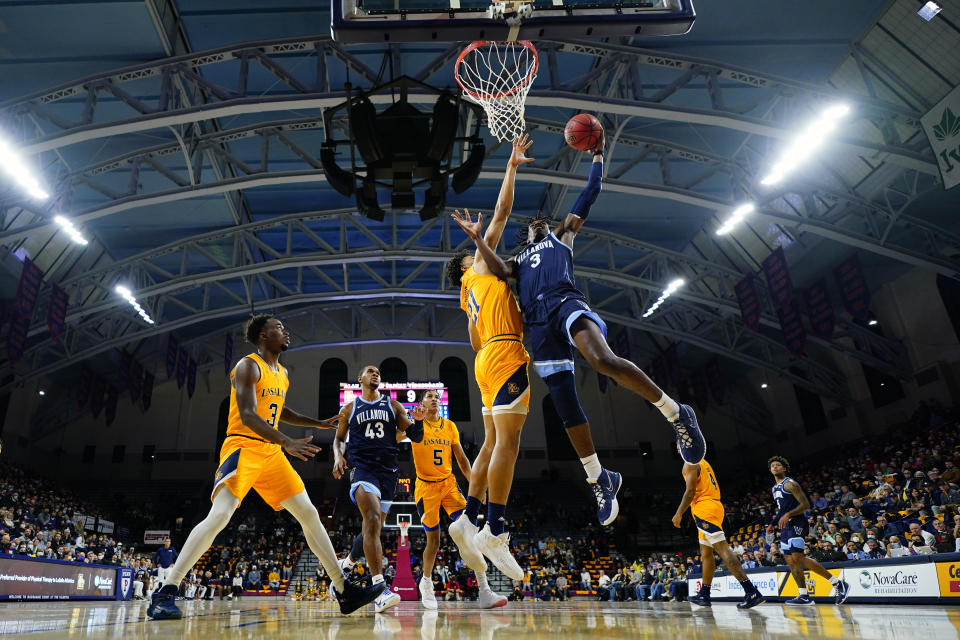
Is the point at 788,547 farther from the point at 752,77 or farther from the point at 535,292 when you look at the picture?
the point at 752,77

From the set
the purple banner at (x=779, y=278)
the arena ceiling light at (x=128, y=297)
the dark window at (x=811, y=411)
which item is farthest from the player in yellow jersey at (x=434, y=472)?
the dark window at (x=811, y=411)

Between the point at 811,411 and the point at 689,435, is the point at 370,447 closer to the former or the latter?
the point at 689,435

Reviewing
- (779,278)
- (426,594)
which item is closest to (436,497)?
(426,594)

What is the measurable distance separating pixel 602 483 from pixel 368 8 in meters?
4.44

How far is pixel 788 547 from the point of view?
7.65 metres

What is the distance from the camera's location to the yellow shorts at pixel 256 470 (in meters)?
4.04

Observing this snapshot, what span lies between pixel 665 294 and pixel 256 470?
16631mm

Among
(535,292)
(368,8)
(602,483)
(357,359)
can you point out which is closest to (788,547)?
(602,483)

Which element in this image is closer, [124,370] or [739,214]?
[739,214]

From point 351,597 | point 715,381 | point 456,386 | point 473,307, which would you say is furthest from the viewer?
point 456,386

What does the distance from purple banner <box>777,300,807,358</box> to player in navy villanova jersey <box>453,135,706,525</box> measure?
14.2 metres

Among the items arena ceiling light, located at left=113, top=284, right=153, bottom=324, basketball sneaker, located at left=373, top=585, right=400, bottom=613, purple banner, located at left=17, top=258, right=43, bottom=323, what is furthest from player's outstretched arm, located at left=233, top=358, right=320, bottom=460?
arena ceiling light, located at left=113, top=284, right=153, bottom=324

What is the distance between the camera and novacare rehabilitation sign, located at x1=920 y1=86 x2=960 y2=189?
34.0 ft

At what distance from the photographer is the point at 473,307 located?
4562 millimetres
